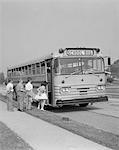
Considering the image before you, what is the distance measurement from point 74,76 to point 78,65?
60cm

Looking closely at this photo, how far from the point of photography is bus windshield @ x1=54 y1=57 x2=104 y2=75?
15.6 meters

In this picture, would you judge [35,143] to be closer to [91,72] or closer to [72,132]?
[72,132]

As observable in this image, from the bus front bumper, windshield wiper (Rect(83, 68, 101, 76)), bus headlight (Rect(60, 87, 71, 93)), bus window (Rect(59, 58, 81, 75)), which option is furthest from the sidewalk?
windshield wiper (Rect(83, 68, 101, 76))

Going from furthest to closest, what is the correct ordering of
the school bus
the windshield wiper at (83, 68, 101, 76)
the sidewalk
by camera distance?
the windshield wiper at (83, 68, 101, 76)
the school bus
the sidewalk

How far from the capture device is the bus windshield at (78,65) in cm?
1562

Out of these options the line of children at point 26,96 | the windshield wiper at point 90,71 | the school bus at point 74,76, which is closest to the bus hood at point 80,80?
the school bus at point 74,76

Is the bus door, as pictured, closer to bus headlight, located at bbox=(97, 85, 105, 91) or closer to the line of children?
the line of children

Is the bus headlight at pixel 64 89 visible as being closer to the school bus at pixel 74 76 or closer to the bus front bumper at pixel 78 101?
the school bus at pixel 74 76

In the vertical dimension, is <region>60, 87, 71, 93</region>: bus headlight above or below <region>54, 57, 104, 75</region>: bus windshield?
below

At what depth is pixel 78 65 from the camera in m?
16.0

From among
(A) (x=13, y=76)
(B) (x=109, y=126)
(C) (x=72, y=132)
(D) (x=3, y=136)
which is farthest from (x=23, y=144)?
(A) (x=13, y=76)

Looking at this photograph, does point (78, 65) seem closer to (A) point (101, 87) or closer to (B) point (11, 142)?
(A) point (101, 87)

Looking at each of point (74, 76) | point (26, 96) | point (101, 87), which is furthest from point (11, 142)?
point (26, 96)

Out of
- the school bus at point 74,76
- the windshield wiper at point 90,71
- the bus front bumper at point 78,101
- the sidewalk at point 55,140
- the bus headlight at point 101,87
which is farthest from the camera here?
the bus headlight at point 101,87
